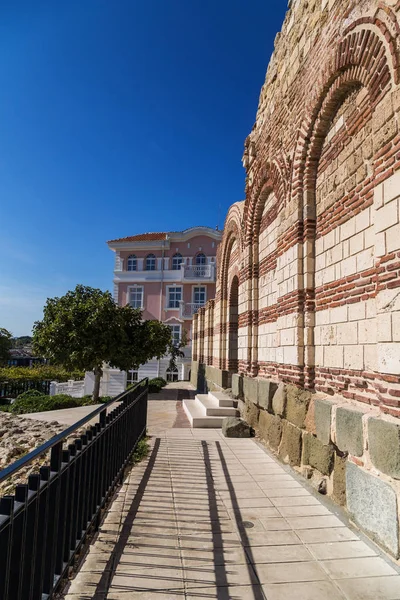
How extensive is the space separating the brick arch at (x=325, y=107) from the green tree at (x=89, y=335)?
1085 cm

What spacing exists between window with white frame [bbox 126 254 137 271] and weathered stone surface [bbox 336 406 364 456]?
27.5 meters

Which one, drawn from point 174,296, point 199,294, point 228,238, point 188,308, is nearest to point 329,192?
point 228,238

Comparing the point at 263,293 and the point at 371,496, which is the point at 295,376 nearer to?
the point at 371,496

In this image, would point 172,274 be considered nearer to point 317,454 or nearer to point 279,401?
point 279,401

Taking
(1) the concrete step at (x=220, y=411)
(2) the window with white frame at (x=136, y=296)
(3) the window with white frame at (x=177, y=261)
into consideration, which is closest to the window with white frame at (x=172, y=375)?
(2) the window with white frame at (x=136, y=296)

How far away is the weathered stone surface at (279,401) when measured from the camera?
5.80 m

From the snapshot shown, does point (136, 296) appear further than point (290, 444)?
Yes

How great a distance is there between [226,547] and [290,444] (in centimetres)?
249

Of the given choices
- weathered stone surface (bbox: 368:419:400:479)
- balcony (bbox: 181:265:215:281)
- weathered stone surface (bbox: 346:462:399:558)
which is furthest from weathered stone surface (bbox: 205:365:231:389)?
balcony (bbox: 181:265:215:281)

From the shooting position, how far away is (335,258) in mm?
4766

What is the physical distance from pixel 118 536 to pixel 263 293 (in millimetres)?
5418

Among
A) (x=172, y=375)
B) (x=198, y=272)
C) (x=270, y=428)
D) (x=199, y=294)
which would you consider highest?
(x=198, y=272)

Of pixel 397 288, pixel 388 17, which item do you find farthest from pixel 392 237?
pixel 388 17

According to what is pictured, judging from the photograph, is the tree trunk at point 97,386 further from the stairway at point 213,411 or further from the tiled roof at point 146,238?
the tiled roof at point 146,238
